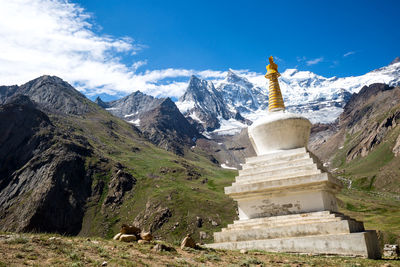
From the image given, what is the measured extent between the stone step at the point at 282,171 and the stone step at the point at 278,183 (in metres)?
0.47

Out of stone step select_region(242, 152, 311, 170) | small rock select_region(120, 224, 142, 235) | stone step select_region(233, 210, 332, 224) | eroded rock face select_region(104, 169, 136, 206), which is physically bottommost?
small rock select_region(120, 224, 142, 235)

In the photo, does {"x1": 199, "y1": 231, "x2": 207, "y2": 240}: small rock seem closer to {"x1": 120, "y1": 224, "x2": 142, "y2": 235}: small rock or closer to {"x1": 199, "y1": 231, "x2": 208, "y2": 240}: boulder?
{"x1": 199, "y1": 231, "x2": 208, "y2": 240}: boulder

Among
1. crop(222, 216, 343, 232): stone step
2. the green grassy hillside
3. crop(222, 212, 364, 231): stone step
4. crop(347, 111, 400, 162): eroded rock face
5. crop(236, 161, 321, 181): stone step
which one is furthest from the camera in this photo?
crop(347, 111, 400, 162): eroded rock face

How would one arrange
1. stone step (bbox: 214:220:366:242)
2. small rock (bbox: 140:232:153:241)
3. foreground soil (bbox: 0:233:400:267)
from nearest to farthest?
foreground soil (bbox: 0:233:400:267) → small rock (bbox: 140:232:153:241) → stone step (bbox: 214:220:366:242)

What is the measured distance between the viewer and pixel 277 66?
80.9ft

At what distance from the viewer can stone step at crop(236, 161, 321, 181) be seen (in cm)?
1866

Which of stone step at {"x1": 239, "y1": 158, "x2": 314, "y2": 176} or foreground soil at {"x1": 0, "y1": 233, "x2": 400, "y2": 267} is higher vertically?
stone step at {"x1": 239, "y1": 158, "x2": 314, "y2": 176}

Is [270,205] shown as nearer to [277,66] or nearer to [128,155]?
[277,66]

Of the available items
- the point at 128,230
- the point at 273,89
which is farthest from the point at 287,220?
the point at 273,89

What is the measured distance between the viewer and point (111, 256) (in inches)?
407

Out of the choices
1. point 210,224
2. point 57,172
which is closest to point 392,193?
point 210,224

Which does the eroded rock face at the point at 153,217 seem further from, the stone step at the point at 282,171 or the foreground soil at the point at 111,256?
the foreground soil at the point at 111,256

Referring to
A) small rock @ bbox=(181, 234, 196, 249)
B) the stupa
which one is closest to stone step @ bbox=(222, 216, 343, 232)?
the stupa

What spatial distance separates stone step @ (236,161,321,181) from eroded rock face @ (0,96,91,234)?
74.4m
